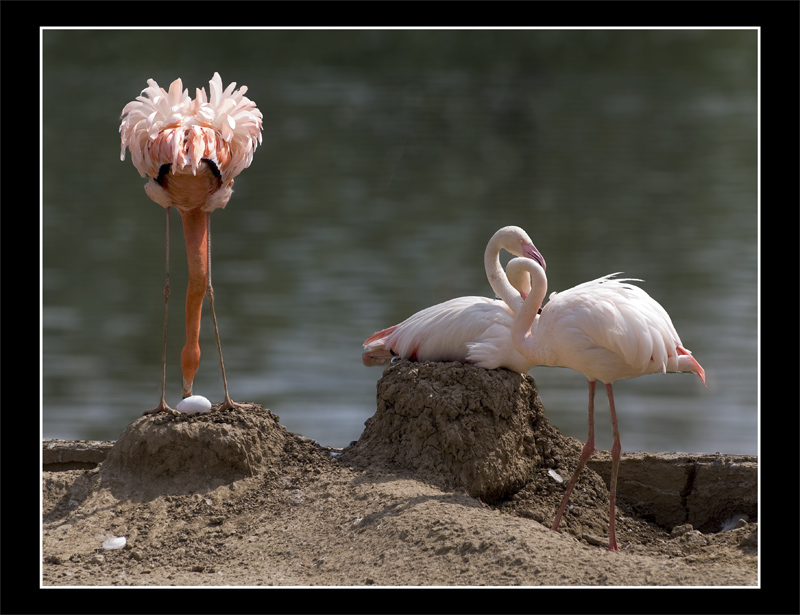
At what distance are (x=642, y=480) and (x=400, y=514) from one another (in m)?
1.72

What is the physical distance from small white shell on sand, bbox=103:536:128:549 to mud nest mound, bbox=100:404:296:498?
342 mm

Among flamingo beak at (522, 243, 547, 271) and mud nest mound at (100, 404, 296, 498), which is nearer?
mud nest mound at (100, 404, 296, 498)

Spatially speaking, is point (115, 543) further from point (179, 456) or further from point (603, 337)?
point (603, 337)

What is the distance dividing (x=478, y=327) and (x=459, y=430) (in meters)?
0.64

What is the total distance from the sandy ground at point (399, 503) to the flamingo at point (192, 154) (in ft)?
1.36

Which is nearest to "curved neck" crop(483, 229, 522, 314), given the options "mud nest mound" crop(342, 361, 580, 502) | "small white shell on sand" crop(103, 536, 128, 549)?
"mud nest mound" crop(342, 361, 580, 502)

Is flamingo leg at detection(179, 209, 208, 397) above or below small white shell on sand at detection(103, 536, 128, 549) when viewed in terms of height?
above

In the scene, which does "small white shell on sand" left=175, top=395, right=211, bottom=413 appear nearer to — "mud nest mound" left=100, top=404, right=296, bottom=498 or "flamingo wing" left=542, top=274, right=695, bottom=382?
"mud nest mound" left=100, top=404, right=296, bottom=498

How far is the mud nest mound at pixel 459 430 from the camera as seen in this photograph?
15.8 ft

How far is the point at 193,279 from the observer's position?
17.1 ft

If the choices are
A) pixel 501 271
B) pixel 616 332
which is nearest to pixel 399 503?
pixel 616 332

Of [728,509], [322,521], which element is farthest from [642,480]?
[322,521]

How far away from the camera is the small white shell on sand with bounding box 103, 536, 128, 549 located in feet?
14.4

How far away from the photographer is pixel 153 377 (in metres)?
7.50
